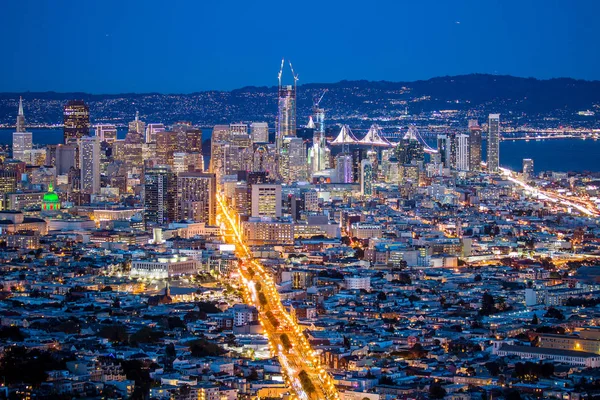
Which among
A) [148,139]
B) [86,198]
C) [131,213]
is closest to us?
[131,213]

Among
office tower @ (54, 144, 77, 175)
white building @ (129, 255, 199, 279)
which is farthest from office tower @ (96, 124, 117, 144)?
white building @ (129, 255, 199, 279)

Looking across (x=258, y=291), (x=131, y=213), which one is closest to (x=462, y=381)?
(x=258, y=291)

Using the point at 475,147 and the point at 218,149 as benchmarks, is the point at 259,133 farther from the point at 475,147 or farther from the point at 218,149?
the point at 475,147

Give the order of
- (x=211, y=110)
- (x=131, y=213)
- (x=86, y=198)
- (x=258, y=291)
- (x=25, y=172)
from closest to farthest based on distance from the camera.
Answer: (x=258, y=291) → (x=131, y=213) → (x=86, y=198) → (x=25, y=172) → (x=211, y=110)

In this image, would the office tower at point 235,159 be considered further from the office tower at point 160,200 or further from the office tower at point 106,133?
the office tower at point 160,200

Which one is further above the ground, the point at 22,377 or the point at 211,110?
the point at 211,110

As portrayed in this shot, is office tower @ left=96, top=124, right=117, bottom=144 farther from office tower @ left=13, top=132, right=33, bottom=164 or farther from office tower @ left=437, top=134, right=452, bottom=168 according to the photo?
office tower @ left=437, top=134, right=452, bottom=168

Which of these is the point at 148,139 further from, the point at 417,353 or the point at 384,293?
the point at 417,353

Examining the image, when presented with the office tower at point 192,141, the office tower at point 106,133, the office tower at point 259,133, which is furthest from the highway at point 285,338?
the office tower at point 106,133
